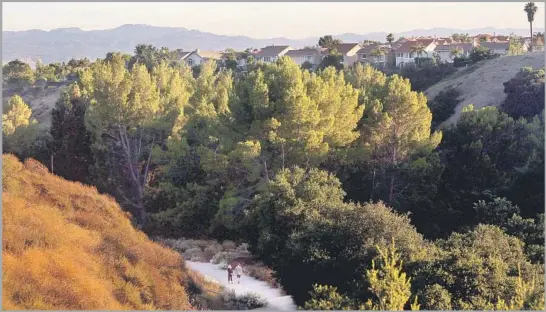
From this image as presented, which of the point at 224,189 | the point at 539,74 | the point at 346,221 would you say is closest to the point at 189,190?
the point at 224,189

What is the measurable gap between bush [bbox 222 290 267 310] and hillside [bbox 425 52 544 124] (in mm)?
23910

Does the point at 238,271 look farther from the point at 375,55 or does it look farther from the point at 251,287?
the point at 375,55

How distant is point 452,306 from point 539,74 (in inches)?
1154

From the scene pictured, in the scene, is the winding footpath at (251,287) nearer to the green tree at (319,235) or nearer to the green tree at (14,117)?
the green tree at (319,235)

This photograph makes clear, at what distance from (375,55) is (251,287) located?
53.7 meters

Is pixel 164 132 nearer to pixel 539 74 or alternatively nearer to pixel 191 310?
pixel 191 310

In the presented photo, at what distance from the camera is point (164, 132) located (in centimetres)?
2652

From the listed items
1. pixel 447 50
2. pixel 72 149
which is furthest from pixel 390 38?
pixel 72 149

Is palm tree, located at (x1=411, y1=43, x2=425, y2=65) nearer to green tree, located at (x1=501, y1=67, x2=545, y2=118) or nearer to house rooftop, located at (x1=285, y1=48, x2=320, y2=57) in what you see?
house rooftop, located at (x1=285, y1=48, x2=320, y2=57)

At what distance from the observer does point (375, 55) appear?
6656cm

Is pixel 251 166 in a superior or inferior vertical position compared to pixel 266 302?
superior

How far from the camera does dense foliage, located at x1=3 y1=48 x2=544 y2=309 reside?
12.4 metres

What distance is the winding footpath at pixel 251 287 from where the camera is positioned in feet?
48.8

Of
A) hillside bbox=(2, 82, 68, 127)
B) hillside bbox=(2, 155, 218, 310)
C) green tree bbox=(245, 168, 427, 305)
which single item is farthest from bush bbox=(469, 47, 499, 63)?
hillside bbox=(2, 155, 218, 310)
